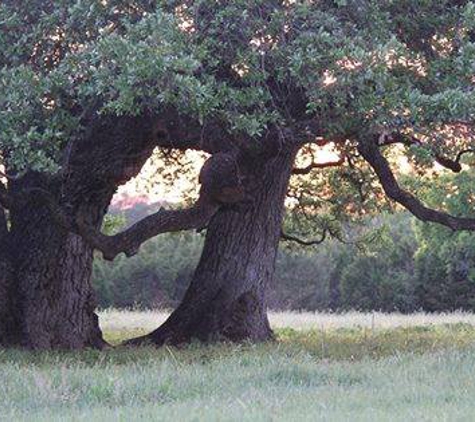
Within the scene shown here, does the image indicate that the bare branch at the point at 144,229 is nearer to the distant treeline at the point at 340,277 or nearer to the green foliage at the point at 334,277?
the green foliage at the point at 334,277

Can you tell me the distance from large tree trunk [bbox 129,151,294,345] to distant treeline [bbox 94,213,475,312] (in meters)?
18.4

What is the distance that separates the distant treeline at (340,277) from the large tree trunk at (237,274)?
18.4m

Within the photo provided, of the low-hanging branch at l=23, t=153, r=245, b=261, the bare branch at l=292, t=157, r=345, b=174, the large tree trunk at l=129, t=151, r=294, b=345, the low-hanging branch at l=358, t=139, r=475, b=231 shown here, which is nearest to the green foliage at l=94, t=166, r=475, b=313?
the bare branch at l=292, t=157, r=345, b=174

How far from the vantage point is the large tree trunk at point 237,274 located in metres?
14.9

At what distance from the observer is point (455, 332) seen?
1686 centimetres

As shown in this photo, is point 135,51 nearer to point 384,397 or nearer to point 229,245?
point 384,397

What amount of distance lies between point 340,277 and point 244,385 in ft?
91.7

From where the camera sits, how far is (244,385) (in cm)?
882

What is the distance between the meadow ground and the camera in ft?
23.5

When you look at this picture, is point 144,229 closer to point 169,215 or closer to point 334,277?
point 169,215

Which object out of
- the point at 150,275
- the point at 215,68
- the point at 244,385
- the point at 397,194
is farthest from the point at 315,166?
the point at 150,275

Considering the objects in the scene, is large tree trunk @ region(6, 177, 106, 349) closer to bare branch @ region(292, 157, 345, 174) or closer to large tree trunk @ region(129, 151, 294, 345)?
large tree trunk @ region(129, 151, 294, 345)

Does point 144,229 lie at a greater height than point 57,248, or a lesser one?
greater

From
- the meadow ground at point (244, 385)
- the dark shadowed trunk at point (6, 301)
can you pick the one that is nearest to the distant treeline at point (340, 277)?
the dark shadowed trunk at point (6, 301)
